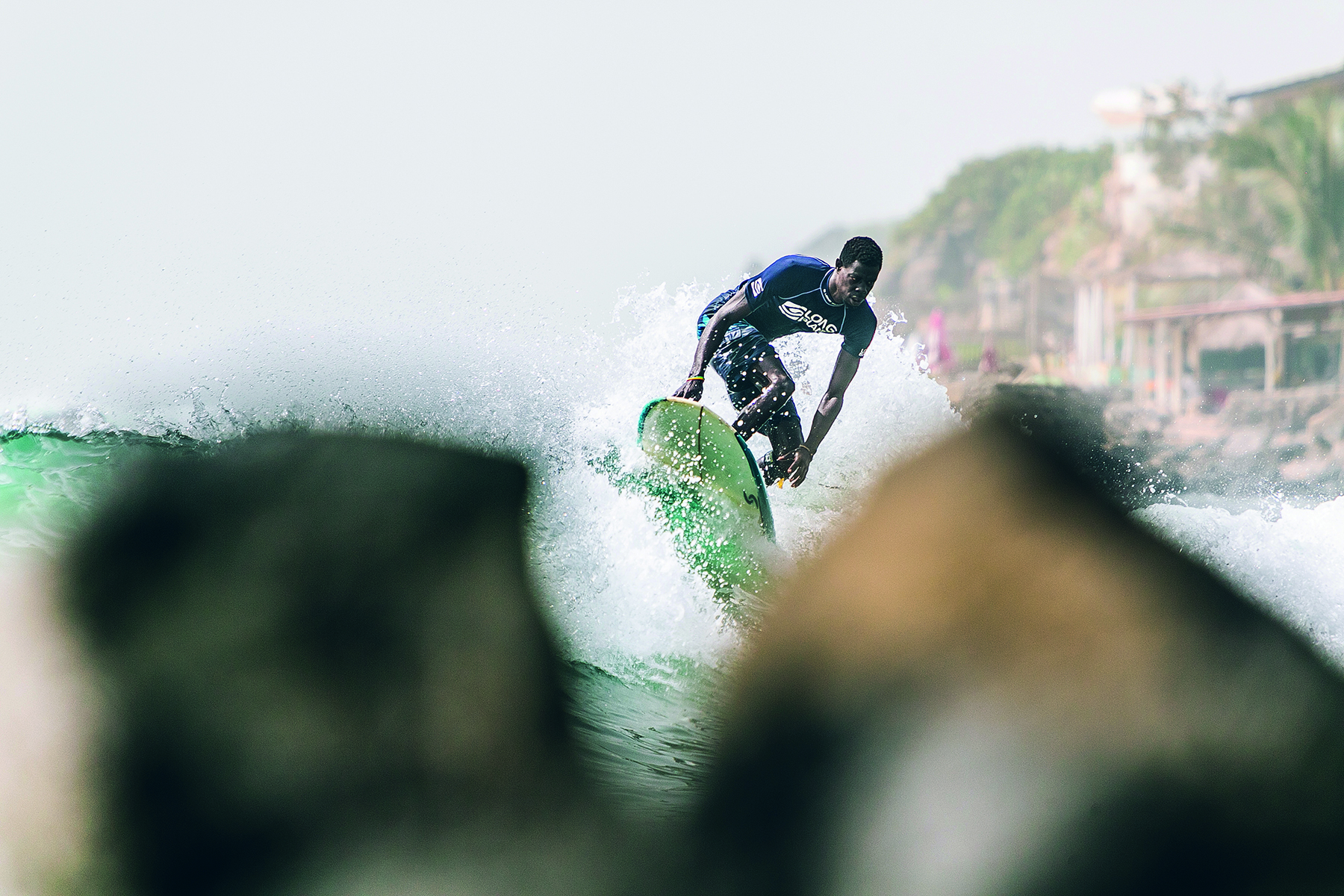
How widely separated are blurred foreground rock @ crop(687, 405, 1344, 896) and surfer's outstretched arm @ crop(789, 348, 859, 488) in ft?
1.62

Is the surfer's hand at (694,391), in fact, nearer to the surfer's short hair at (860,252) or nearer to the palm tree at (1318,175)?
the surfer's short hair at (860,252)

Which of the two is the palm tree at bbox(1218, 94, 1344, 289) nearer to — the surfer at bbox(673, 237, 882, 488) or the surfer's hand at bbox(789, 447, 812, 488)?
the surfer at bbox(673, 237, 882, 488)

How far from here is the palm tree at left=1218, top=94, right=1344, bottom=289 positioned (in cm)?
2647

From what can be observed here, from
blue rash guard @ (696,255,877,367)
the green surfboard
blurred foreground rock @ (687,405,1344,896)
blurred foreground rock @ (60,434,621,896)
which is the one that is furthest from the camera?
blue rash guard @ (696,255,877,367)

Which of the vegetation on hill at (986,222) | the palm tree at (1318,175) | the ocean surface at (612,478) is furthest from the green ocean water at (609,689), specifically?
the vegetation on hill at (986,222)

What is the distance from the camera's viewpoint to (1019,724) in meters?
4.34

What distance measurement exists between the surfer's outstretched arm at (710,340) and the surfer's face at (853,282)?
447 millimetres

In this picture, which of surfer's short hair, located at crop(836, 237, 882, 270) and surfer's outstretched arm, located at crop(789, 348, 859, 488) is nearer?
surfer's short hair, located at crop(836, 237, 882, 270)

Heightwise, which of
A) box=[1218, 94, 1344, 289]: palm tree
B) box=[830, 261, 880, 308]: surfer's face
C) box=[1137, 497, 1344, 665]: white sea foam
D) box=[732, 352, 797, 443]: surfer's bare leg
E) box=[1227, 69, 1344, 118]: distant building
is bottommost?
box=[1137, 497, 1344, 665]: white sea foam

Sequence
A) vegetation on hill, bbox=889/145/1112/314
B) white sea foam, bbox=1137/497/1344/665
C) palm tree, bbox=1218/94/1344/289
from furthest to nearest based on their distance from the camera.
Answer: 1. vegetation on hill, bbox=889/145/1112/314
2. palm tree, bbox=1218/94/1344/289
3. white sea foam, bbox=1137/497/1344/665

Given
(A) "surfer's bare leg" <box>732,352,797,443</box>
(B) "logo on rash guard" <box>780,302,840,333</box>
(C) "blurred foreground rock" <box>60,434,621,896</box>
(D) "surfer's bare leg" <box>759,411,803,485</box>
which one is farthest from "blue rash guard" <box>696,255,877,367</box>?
(C) "blurred foreground rock" <box>60,434,621,896</box>

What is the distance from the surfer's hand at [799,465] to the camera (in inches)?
189

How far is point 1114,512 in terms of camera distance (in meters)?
4.98

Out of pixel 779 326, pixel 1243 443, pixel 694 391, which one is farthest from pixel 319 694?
pixel 1243 443
